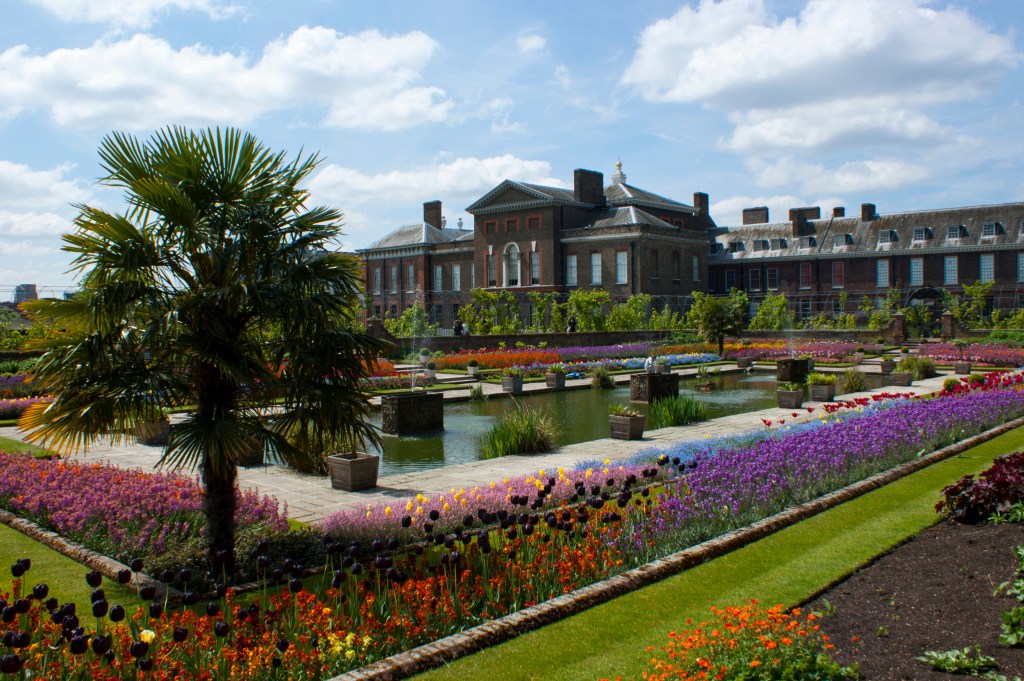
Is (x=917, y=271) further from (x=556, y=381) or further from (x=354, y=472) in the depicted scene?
(x=354, y=472)

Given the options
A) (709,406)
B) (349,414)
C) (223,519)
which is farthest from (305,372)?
(709,406)

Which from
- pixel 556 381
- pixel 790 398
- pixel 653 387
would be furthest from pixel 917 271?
pixel 653 387

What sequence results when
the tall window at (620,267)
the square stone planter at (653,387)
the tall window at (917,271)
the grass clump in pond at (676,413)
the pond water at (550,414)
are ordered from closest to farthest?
1. the pond water at (550,414)
2. the grass clump in pond at (676,413)
3. the square stone planter at (653,387)
4. the tall window at (620,267)
5. the tall window at (917,271)

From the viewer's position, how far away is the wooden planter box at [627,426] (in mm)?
13633

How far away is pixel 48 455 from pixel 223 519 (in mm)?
7006

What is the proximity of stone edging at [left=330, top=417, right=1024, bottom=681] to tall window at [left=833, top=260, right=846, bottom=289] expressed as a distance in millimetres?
49511

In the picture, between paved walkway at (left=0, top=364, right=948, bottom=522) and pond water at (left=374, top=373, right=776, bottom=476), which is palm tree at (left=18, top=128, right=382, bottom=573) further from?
pond water at (left=374, top=373, right=776, bottom=476)

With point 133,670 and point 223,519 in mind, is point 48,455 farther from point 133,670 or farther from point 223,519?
point 133,670

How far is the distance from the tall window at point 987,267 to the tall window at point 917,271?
327cm

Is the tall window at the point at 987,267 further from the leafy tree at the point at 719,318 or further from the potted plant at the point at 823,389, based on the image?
the potted plant at the point at 823,389

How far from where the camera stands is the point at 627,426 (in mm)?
13672

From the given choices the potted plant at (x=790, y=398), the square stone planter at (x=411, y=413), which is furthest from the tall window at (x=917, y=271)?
the square stone planter at (x=411, y=413)

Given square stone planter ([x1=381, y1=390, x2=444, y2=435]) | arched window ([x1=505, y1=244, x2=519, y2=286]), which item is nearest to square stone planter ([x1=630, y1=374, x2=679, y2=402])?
square stone planter ([x1=381, y1=390, x2=444, y2=435])

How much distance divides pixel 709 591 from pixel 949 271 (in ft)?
173
